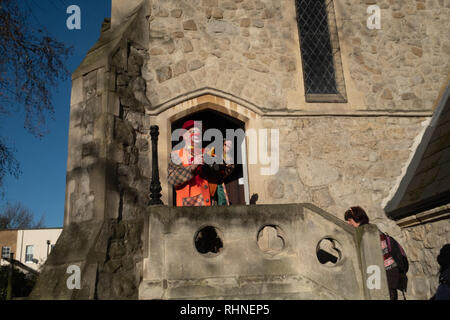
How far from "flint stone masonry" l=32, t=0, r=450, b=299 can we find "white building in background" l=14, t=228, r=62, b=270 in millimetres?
33499

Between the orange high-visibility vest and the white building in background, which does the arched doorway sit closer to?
the orange high-visibility vest

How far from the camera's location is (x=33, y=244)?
1404 inches

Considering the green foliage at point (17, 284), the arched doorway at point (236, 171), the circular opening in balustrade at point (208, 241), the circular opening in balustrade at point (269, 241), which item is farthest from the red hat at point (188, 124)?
the green foliage at point (17, 284)

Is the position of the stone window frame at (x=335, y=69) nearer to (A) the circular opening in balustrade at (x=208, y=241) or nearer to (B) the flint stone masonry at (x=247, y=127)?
(B) the flint stone masonry at (x=247, y=127)

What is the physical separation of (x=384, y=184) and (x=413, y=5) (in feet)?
12.0

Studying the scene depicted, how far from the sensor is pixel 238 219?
4.06 meters

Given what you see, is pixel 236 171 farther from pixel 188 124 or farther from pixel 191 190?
pixel 191 190

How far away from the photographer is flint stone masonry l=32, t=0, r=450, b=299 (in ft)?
13.0

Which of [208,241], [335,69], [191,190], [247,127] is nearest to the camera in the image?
[191,190]

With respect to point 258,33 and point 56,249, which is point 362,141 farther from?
point 56,249

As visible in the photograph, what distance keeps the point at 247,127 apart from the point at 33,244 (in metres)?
35.2

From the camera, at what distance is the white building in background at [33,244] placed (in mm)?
35156

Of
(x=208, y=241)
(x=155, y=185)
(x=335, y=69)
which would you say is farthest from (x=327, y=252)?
(x=335, y=69)
